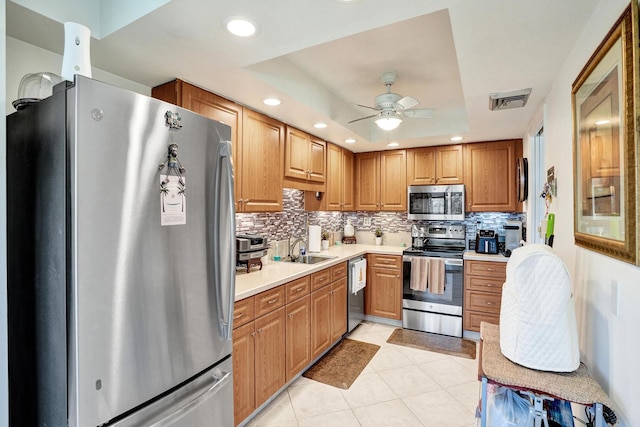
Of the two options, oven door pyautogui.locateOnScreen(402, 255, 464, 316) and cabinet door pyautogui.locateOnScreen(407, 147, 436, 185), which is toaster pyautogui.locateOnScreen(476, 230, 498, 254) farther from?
cabinet door pyautogui.locateOnScreen(407, 147, 436, 185)

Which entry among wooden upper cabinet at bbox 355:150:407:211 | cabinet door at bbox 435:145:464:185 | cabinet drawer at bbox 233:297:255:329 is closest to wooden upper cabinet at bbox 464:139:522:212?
cabinet door at bbox 435:145:464:185

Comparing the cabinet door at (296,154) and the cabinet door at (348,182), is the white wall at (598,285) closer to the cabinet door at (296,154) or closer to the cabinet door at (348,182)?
the cabinet door at (296,154)

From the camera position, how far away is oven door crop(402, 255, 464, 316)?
139 inches

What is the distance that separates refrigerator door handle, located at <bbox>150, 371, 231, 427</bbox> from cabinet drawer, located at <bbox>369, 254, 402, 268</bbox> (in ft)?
8.63

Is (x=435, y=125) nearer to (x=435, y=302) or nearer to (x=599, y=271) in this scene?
(x=435, y=302)

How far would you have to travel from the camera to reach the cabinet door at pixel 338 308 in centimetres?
315

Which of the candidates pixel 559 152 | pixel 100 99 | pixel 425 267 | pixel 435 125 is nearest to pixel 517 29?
pixel 559 152

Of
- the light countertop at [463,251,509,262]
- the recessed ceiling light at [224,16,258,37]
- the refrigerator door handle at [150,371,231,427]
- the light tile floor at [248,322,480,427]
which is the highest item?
the recessed ceiling light at [224,16,258,37]

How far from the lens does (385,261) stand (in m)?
3.88

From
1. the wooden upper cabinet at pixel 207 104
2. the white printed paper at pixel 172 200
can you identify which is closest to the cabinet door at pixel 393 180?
the wooden upper cabinet at pixel 207 104

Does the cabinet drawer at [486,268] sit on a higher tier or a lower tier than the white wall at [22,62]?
lower

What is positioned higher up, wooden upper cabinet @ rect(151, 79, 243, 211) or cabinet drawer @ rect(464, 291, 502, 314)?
wooden upper cabinet @ rect(151, 79, 243, 211)

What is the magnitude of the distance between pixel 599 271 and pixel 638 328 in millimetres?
359

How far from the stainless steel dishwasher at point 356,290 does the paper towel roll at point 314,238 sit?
425mm
